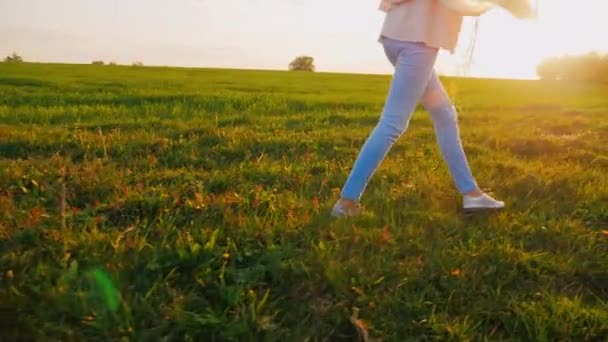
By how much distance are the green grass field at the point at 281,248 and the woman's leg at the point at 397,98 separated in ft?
1.14

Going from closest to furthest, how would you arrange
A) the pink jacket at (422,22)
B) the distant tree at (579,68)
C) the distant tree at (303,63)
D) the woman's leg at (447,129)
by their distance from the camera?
1. the pink jacket at (422,22)
2. the woman's leg at (447,129)
3. the distant tree at (579,68)
4. the distant tree at (303,63)

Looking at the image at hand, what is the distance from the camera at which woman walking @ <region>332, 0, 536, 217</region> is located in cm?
364

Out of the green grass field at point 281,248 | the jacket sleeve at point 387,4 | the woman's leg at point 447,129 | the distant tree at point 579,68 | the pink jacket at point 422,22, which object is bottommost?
the green grass field at point 281,248

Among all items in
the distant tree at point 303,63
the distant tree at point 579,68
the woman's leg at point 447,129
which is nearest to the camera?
the woman's leg at point 447,129

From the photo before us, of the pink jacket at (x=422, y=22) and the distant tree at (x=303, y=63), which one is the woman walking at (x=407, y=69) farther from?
the distant tree at (x=303, y=63)

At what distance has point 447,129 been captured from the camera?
168 inches

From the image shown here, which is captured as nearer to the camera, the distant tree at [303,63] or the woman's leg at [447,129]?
the woman's leg at [447,129]

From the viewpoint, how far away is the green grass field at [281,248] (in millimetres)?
2768

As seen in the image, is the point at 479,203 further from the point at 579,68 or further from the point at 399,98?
the point at 579,68

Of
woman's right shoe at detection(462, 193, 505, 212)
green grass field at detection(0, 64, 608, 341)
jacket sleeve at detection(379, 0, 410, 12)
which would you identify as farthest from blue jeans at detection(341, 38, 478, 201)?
woman's right shoe at detection(462, 193, 505, 212)

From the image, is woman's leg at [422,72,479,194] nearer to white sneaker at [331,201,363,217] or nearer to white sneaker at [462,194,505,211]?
white sneaker at [462,194,505,211]

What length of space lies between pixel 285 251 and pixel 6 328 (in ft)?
4.99

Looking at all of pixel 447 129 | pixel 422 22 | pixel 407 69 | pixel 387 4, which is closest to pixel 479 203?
pixel 447 129

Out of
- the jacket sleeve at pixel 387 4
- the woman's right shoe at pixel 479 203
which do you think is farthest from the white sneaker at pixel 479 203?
the jacket sleeve at pixel 387 4
